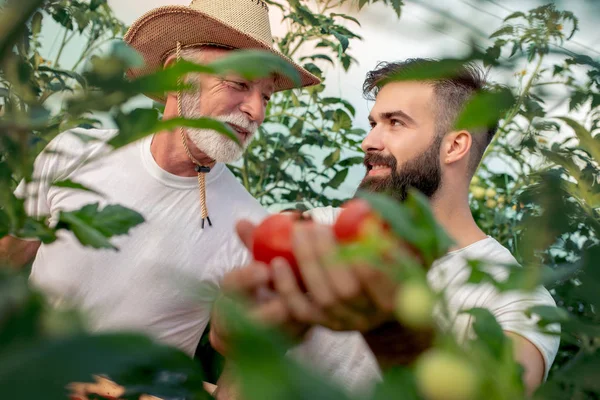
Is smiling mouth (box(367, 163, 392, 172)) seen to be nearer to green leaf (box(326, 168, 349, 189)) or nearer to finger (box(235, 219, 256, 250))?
green leaf (box(326, 168, 349, 189))

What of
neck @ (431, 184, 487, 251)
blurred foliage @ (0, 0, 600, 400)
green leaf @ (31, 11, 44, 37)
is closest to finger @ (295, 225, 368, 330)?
blurred foliage @ (0, 0, 600, 400)

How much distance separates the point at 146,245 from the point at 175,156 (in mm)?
303

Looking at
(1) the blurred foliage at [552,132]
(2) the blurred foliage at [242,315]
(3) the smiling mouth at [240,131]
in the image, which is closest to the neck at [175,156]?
(3) the smiling mouth at [240,131]

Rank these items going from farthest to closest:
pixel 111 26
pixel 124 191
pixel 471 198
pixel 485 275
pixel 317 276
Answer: pixel 471 198
pixel 111 26
pixel 124 191
pixel 317 276
pixel 485 275

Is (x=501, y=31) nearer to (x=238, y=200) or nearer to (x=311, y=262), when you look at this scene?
(x=311, y=262)

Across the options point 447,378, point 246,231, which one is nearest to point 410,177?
point 246,231

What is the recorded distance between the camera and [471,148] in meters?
1.91

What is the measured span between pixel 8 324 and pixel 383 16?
0.53ft

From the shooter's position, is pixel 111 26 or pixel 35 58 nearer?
pixel 35 58

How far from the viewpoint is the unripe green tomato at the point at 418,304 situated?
24 cm

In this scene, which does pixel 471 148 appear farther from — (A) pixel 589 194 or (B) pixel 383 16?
(B) pixel 383 16

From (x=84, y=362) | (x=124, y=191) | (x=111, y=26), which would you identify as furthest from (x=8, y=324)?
(x=111, y=26)

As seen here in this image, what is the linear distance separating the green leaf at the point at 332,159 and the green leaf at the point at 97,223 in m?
2.19

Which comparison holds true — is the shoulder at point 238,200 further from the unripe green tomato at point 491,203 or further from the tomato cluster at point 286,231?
the unripe green tomato at point 491,203
